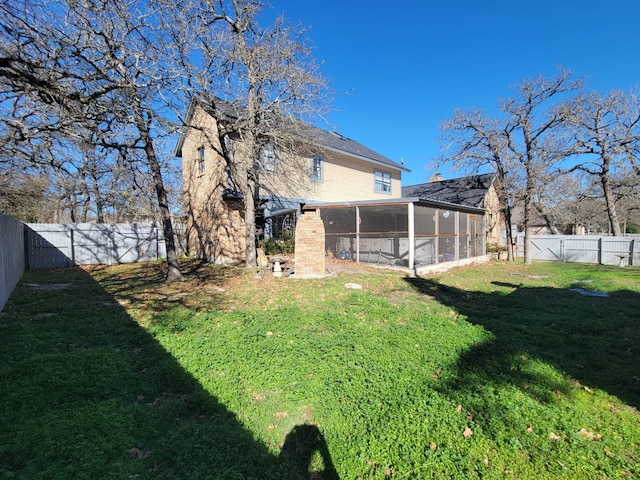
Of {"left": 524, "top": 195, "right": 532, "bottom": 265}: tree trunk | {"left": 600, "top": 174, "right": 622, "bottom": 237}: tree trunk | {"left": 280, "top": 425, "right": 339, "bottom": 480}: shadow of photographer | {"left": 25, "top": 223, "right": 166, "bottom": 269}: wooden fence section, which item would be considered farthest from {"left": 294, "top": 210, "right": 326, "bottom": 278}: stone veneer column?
{"left": 600, "top": 174, "right": 622, "bottom": 237}: tree trunk

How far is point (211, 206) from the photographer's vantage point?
13.7 m

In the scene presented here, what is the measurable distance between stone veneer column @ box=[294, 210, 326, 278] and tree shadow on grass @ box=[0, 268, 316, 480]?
5070mm

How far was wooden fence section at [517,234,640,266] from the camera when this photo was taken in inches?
600

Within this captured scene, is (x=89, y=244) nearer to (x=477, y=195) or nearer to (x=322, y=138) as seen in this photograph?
(x=322, y=138)

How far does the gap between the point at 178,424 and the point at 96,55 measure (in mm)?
7417

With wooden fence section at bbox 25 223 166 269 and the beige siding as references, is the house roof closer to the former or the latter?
the beige siding

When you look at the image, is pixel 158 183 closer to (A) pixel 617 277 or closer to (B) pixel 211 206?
(B) pixel 211 206

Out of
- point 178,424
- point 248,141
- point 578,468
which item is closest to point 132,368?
point 178,424

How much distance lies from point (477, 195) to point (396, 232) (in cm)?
1159

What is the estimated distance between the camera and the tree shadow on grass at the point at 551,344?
3.72 meters

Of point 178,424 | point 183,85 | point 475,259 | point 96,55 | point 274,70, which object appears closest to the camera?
point 178,424

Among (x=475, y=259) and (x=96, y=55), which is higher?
(x=96, y=55)

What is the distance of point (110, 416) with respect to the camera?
2910 millimetres

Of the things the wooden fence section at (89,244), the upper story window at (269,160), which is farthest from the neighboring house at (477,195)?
the wooden fence section at (89,244)
